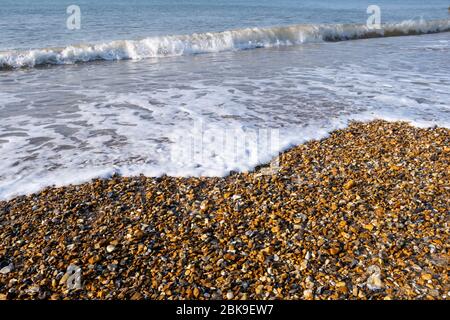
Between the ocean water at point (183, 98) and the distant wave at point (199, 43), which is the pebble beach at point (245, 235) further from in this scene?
the distant wave at point (199, 43)

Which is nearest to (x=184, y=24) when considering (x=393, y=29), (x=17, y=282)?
(x=393, y=29)

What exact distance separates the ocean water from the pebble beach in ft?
2.24

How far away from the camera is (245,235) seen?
3.76 meters

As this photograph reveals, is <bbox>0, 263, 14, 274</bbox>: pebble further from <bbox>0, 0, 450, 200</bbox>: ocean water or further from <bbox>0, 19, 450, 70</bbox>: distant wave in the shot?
<bbox>0, 19, 450, 70</bbox>: distant wave

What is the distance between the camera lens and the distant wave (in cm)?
1409

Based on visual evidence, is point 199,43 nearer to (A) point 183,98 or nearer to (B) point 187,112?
(A) point 183,98

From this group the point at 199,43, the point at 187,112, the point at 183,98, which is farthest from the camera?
the point at 199,43

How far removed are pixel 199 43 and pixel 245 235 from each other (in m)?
15.5

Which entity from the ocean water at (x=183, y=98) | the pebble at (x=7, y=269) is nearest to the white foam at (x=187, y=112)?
the ocean water at (x=183, y=98)

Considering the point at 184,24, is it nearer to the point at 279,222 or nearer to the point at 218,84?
the point at 218,84

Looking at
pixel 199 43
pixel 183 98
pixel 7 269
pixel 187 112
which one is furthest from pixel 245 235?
pixel 199 43

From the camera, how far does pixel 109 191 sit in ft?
15.1

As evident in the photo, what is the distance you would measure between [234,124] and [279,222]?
3.49 m

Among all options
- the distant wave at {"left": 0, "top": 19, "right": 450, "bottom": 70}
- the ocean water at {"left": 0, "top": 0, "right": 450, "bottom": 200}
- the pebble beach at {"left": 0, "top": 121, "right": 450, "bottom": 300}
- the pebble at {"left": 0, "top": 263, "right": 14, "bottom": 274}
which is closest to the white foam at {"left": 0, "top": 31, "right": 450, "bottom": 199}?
the ocean water at {"left": 0, "top": 0, "right": 450, "bottom": 200}
